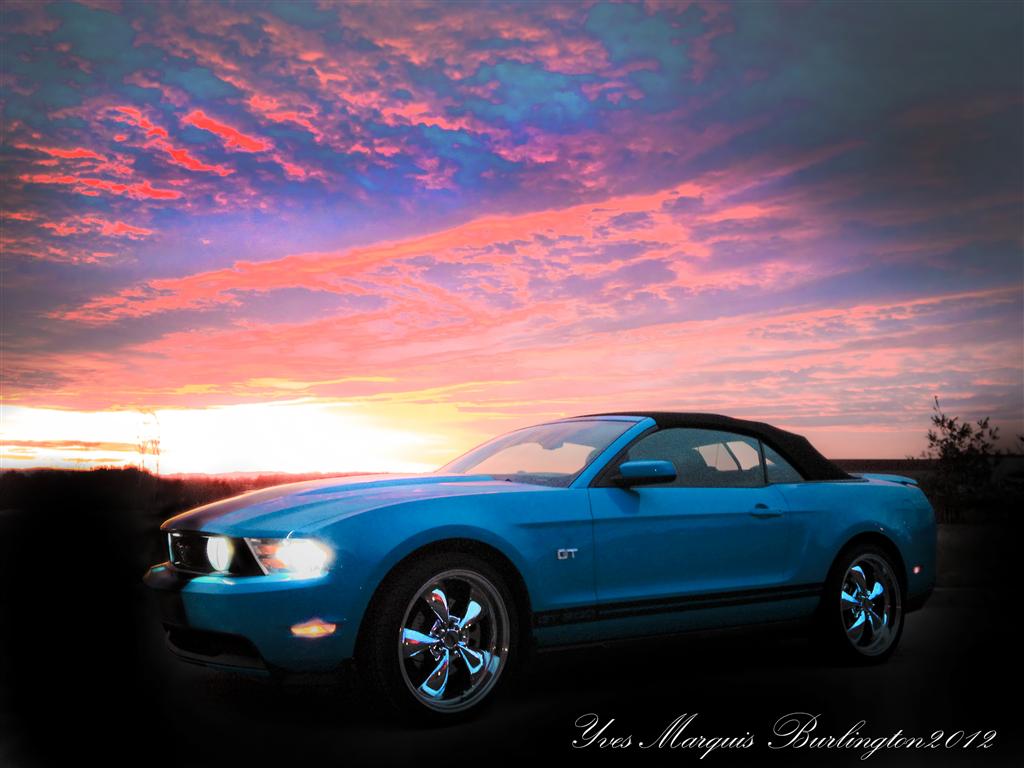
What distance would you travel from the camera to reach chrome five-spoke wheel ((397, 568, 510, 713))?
5.09m

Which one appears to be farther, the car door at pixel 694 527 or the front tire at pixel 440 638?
the car door at pixel 694 527

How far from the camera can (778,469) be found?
7195 millimetres

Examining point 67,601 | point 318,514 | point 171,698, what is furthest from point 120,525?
point 318,514

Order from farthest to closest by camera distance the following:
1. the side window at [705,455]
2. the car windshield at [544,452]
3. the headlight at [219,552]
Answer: the side window at [705,455] → the car windshield at [544,452] → the headlight at [219,552]

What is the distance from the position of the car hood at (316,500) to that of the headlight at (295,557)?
62mm

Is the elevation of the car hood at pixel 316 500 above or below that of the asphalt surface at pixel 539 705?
above

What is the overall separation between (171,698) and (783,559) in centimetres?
381

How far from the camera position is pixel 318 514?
5.19 metres

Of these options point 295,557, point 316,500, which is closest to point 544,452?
point 316,500

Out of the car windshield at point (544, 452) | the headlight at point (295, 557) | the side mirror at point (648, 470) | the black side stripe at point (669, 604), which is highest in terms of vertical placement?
the car windshield at point (544, 452)

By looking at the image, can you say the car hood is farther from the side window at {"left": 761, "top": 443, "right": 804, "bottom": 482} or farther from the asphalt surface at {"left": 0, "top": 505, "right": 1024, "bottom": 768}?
the side window at {"left": 761, "top": 443, "right": 804, "bottom": 482}

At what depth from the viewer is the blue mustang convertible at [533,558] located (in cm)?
499

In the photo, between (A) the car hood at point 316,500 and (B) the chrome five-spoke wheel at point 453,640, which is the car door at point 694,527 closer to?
(A) the car hood at point 316,500

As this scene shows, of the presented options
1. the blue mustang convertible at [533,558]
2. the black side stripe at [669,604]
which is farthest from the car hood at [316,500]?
the black side stripe at [669,604]
